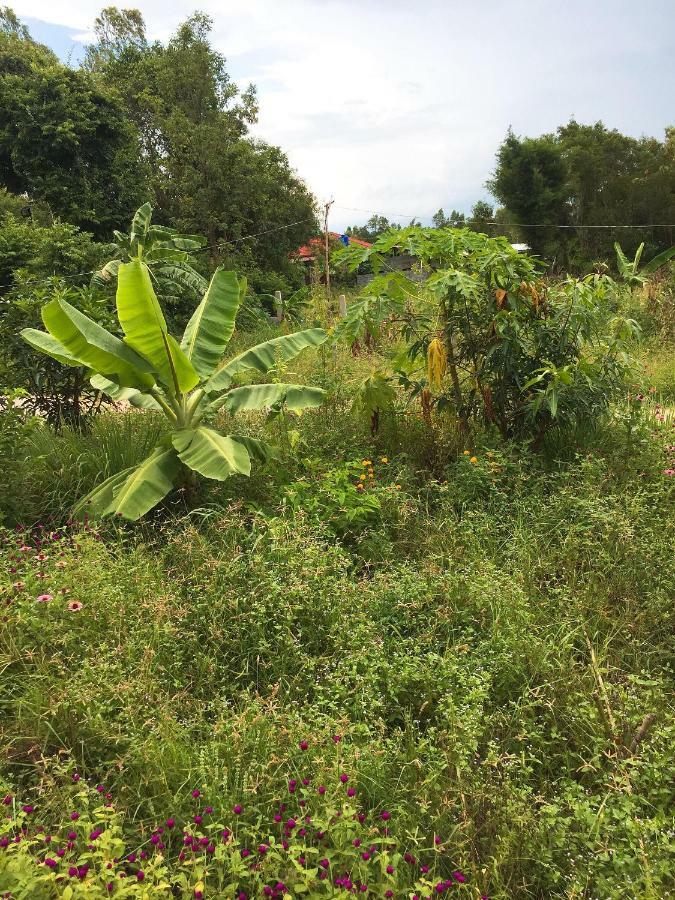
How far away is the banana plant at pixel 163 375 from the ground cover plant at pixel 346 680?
0.68ft

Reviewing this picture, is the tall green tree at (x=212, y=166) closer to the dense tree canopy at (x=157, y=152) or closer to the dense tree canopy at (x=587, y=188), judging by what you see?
the dense tree canopy at (x=157, y=152)

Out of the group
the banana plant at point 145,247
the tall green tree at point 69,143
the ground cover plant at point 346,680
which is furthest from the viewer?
the tall green tree at point 69,143

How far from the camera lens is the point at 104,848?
5.23ft

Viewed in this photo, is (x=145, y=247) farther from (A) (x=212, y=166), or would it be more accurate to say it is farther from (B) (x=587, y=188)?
(B) (x=587, y=188)

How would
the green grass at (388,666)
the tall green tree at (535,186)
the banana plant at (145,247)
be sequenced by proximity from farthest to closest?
the tall green tree at (535,186)
the banana plant at (145,247)
the green grass at (388,666)

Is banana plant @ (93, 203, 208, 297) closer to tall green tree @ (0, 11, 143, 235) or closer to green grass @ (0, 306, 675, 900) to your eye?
green grass @ (0, 306, 675, 900)

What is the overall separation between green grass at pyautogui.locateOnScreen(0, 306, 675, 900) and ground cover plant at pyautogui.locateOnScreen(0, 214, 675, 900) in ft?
0.05

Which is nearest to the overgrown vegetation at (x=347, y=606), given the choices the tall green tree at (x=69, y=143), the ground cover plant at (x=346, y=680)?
the ground cover plant at (x=346, y=680)

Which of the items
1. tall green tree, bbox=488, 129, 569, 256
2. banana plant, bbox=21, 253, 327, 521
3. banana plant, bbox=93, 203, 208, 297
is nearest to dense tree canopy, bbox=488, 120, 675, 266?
tall green tree, bbox=488, 129, 569, 256

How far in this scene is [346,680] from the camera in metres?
2.47

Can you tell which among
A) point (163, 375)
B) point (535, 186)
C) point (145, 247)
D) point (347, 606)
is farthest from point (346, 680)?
point (535, 186)

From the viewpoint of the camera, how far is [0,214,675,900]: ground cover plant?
1.77 meters

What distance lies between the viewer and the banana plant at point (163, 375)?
3.62 m

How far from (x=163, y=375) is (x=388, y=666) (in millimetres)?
2438
